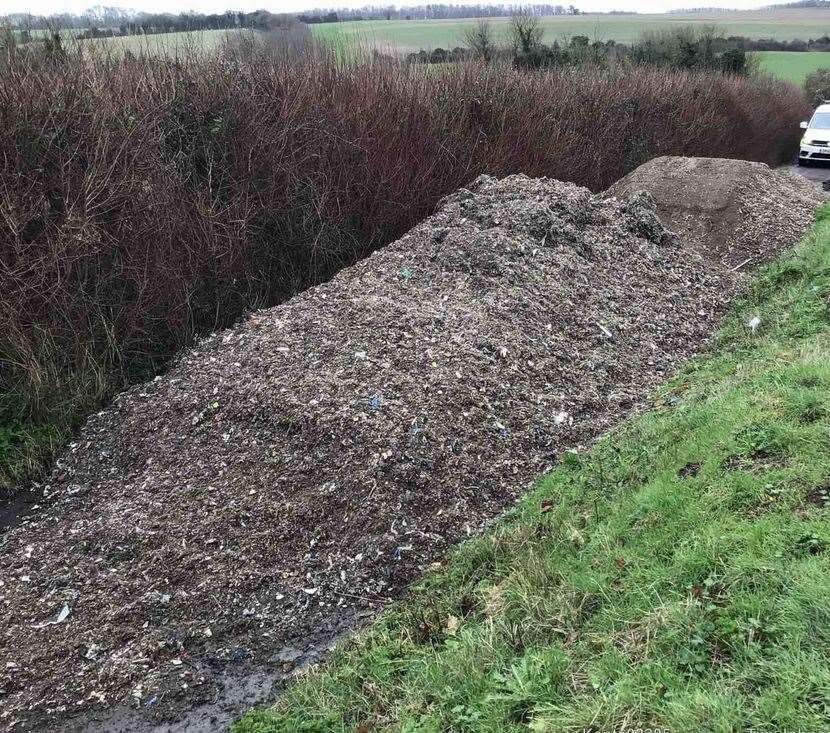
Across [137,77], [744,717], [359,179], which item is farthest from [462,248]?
[744,717]

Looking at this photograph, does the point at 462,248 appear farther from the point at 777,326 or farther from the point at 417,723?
the point at 417,723

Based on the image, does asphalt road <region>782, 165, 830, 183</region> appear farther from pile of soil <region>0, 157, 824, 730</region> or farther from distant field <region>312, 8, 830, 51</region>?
pile of soil <region>0, 157, 824, 730</region>

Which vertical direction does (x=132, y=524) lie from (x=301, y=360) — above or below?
below

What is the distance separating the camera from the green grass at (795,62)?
37969 millimetres

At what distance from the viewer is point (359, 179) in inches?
321

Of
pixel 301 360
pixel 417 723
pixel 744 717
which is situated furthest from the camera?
pixel 301 360

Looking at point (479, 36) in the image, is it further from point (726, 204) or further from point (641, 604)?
point (641, 604)

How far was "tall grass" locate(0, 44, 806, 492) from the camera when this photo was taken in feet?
17.1

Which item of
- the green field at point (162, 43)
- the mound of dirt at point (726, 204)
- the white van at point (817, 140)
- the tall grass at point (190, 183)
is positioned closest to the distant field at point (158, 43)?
the green field at point (162, 43)

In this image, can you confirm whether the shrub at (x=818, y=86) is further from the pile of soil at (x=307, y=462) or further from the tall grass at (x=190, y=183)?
the pile of soil at (x=307, y=462)

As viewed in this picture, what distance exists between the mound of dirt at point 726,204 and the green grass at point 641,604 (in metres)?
6.37

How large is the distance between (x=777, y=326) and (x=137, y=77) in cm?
653

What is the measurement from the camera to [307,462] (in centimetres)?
430

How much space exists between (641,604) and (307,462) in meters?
2.41
